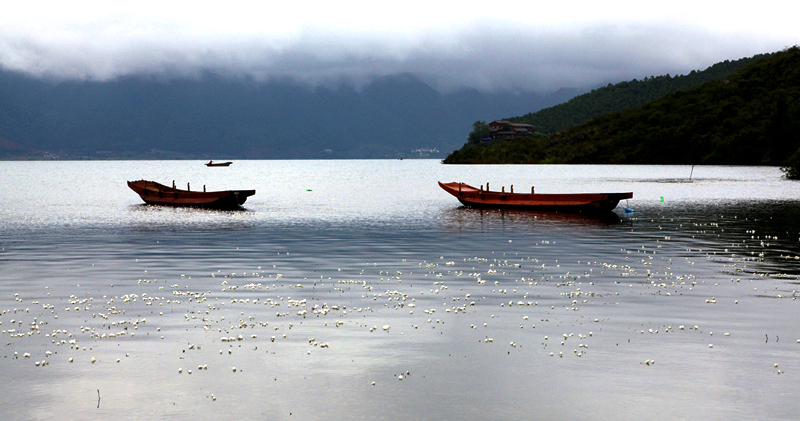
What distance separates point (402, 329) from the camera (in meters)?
24.6

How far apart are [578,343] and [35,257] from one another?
34415 millimetres

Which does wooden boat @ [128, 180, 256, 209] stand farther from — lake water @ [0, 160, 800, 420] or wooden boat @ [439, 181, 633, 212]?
lake water @ [0, 160, 800, 420]

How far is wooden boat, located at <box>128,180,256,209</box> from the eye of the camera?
90562mm

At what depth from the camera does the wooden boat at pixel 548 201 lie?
7912cm

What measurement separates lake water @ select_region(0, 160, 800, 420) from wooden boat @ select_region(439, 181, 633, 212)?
84.4 feet

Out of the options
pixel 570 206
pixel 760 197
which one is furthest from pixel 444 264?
pixel 760 197

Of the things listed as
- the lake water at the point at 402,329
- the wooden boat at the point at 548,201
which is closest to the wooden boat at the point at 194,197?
the wooden boat at the point at 548,201

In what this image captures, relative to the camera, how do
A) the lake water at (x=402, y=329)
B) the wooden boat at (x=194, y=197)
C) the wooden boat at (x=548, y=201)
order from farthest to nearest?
the wooden boat at (x=194, y=197)
the wooden boat at (x=548, y=201)
the lake water at (x=402, y=329)

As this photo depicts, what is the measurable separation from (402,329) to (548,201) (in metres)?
60.2

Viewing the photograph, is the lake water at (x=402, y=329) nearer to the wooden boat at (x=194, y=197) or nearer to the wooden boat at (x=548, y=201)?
the wooden boat at (x=548, y=201)

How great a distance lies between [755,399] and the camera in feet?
57.2

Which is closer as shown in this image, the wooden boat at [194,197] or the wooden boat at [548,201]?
the wooden boat at [548,201]

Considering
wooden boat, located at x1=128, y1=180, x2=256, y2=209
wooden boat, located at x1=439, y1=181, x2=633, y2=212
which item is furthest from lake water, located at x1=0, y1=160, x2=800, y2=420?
wooden boat, located at x1=128, y1=180, x2=256, y2=209

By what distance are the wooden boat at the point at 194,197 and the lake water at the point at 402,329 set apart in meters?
37.4
